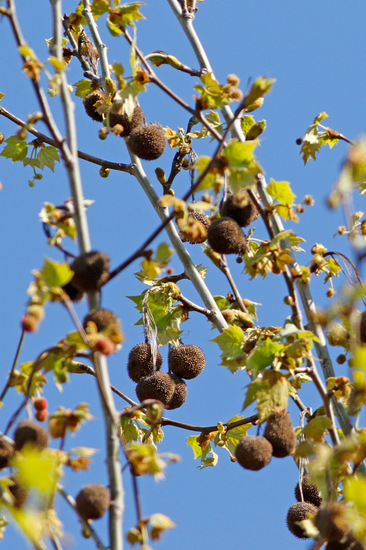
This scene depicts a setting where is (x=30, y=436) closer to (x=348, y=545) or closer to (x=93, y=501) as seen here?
(x=93, y=501)

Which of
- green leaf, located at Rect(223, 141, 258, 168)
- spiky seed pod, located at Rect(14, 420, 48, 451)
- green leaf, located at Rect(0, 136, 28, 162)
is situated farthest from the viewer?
green leaf, located at Rect(0, 136, 28, 162)

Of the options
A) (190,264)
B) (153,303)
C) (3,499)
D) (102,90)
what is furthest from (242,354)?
(102,90)

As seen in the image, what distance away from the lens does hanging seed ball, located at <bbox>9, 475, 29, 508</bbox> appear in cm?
310

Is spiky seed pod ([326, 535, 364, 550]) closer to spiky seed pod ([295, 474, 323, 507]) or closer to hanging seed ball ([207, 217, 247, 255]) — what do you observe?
spiky seed pod ([295, 474, 323, 507])

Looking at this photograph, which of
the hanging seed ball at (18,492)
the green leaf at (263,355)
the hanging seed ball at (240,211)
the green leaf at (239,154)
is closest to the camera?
the hanging seed ball at (18,492)

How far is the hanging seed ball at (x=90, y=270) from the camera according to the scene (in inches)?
121

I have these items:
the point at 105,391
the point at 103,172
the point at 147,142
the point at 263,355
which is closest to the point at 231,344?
the point at 263,355

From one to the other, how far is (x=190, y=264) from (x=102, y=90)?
1618 mm

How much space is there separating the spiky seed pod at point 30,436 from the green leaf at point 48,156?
3206mm

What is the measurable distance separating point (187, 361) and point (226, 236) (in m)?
1.29

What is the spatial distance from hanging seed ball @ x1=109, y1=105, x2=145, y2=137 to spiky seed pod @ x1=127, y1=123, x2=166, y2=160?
0.06 m

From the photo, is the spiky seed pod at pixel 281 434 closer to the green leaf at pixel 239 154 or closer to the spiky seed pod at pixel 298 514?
the spiky seed pod at pixel 298 514

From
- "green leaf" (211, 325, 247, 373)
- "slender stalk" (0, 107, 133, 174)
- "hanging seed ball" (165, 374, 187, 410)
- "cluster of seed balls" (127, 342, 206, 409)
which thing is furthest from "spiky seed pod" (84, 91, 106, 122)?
"green leaf" (211, 325, 247, 373)

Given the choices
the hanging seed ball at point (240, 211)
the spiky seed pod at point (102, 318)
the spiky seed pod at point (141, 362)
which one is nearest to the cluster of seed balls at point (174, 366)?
the spiky seed pod at point (141, 362)
